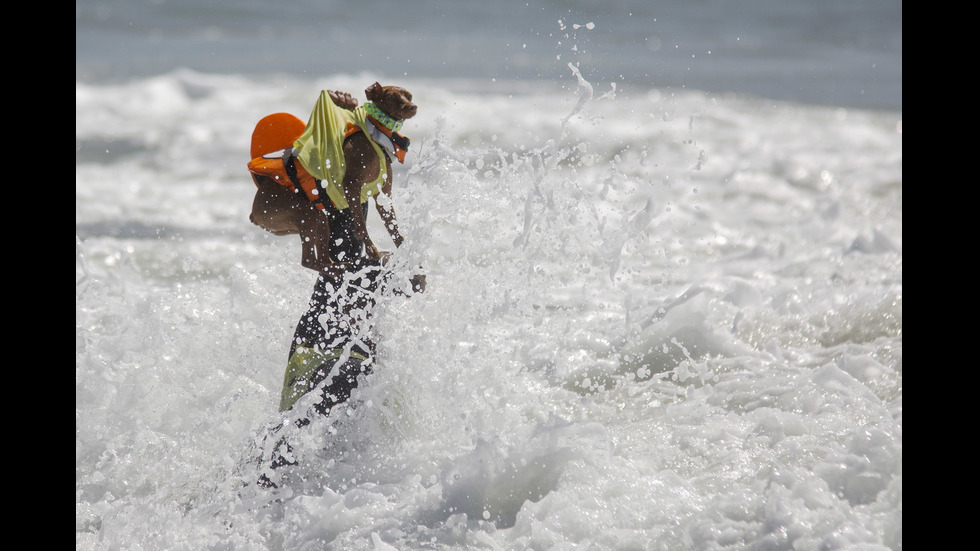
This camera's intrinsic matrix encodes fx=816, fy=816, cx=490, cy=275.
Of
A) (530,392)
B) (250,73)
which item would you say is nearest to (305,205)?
(530,392)

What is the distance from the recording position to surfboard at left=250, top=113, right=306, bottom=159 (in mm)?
3078

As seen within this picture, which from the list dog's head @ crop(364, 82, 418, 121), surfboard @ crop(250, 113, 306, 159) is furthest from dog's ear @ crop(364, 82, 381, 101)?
surfboard @ crop(250, 113, 306, 159)

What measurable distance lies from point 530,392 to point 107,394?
1.95 m

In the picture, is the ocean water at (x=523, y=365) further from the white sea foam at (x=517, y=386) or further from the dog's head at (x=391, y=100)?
the dog's head at (x=391, y=100)

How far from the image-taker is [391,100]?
2.90 metres

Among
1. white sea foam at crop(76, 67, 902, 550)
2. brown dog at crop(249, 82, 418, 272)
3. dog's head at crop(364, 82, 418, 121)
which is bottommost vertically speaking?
white sea foam at crop(76, 67, 902, 550)

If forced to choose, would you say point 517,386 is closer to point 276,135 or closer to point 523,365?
point 523,365

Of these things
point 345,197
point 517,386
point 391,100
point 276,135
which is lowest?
point 517,386

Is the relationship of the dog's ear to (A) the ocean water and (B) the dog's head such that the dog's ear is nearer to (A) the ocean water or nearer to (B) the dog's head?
(B) the dog's head

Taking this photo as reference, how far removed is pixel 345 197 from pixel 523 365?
1.36 meters

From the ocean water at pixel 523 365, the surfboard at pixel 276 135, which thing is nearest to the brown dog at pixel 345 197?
the surfboard at pixel 276 135

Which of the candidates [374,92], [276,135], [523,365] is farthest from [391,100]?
[523,365]

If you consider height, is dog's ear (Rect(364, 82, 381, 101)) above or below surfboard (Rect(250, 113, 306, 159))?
above

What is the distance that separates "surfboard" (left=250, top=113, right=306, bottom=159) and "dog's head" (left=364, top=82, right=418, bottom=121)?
0.34m
